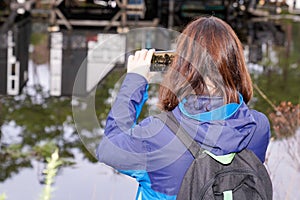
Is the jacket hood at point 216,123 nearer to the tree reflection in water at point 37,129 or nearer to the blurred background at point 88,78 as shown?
the blurred background at point 88,78

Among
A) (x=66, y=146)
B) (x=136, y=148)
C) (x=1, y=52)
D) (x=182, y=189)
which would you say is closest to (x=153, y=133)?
(x=136, y=148)

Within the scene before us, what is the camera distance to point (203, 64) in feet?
6.17

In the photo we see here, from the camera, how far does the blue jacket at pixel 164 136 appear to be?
6.05ft

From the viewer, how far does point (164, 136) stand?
185cm

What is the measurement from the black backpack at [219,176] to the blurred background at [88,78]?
356mm

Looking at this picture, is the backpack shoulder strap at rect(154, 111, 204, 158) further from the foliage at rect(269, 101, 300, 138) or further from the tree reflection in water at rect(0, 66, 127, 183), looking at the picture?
the tree reflection in water at rect(0, 66, 127, 183)

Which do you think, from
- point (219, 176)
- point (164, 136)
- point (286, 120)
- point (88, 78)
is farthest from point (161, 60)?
point (286, 120)

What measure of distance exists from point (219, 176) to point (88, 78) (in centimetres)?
156

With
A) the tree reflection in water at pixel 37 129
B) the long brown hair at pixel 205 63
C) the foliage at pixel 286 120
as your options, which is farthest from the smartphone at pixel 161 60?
the tree reflection in water at pixel 37 129

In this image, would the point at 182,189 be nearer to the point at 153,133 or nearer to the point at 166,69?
the point at 153,133

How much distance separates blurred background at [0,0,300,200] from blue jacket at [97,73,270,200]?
6.6 inches

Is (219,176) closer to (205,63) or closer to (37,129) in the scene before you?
(205,63)

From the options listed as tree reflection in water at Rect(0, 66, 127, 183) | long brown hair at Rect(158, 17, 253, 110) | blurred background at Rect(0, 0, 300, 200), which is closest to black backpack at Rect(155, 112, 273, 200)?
long brown hair at Rect(158, 17, 253, 110)

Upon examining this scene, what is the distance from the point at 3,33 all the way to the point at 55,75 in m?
3.63
